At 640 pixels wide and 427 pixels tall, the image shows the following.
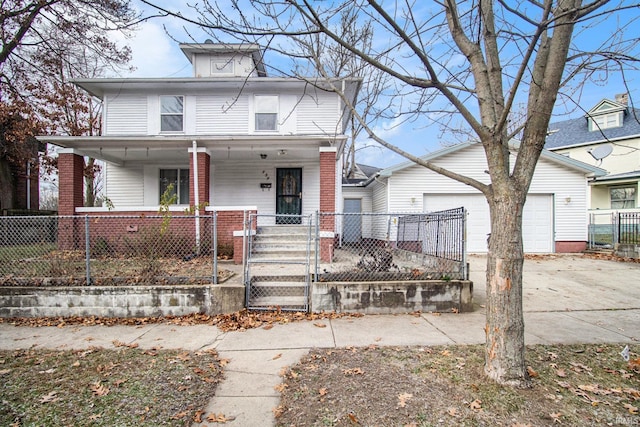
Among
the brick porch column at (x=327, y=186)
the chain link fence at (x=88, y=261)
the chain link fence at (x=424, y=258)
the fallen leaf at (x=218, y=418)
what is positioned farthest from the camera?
the brick porch column at (x=327, y=186)

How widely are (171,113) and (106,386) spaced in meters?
10.9

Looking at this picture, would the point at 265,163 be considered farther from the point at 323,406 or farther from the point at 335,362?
the point at 323,406

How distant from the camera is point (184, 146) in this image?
33.4 ft

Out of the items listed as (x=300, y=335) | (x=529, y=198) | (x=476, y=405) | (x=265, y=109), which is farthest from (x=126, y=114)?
(x=529, y=198)

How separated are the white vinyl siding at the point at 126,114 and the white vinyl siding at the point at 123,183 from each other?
1326mm

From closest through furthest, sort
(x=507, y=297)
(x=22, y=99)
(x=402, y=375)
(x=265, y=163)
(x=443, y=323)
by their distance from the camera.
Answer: (x=507, y=297) < (x=402, y=375) < (x=443, y=323) < (x=265, y=163) < (x=22, y=99)

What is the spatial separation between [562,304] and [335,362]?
5.11 metres

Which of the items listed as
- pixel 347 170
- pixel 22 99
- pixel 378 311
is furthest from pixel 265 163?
pixel 22 99

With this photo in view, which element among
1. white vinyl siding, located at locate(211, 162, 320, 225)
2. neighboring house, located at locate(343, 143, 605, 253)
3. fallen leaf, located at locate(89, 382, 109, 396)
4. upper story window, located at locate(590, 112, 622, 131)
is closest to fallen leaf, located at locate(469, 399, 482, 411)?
fallen leaf, located at locate(89, 382, 109, 396)

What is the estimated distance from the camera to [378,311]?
563 centimetres

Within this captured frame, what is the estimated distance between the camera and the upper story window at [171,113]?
39.6ft

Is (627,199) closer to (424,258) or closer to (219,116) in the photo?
(424,258)

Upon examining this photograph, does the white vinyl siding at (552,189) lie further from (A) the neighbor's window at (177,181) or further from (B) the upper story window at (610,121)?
(B) the upper story window at (610,121)

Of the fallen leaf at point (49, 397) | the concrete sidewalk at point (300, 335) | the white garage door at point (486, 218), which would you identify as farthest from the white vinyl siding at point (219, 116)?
the fallen leaf at point (49, 397)
